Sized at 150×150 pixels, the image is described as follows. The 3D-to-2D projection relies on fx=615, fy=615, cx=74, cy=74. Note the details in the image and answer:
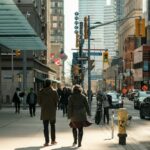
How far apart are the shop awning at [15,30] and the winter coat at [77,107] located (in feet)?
37.6

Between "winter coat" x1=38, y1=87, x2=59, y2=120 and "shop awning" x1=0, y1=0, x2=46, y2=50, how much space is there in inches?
433

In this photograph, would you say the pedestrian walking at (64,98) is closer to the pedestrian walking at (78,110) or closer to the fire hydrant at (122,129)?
the fire hydrant at (122,129)

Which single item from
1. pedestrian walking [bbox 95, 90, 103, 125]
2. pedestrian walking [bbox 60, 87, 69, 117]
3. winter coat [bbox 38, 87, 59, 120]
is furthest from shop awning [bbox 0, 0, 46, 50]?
winter coat [bbox 38, 87, 59, 120]

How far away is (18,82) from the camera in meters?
67.9

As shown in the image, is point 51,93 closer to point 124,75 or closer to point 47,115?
point 47,115

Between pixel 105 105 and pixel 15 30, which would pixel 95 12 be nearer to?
pixel 15 30

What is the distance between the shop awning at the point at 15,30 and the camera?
28.8 meters

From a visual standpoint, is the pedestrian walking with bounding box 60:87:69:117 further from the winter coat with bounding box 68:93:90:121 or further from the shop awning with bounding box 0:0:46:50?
the winter coat with bounding box 68:93:90:121

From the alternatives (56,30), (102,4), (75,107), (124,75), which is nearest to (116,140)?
(75,107)

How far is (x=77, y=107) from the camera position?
16.7 meters

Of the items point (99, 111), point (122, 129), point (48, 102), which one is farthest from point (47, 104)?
point (99, 111)

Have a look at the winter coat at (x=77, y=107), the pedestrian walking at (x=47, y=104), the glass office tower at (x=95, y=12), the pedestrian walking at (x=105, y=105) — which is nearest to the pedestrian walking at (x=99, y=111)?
the pedestrian walking at (x=105, y=105)

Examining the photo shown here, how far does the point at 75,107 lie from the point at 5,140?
3.35 m

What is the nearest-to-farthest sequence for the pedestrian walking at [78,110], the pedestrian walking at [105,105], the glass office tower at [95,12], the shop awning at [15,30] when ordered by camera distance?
the pedestrian walking at [78,110]
the shop awning at [15,30]
the pedestrian walking at [105,105]
the glass office tower at [95,12]
